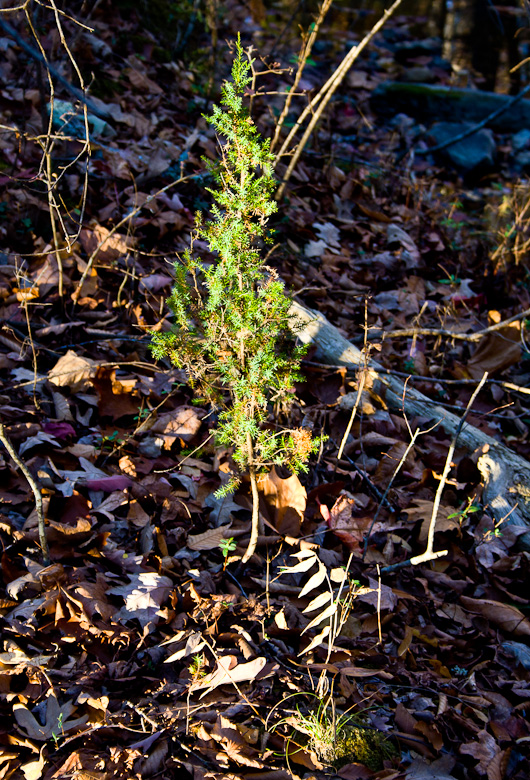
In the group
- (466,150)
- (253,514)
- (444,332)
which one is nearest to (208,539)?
(253,514)

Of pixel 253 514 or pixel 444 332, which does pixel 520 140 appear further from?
pixel 253 514

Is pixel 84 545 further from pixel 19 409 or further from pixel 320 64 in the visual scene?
pixel 320 64

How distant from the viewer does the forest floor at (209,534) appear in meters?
1.97

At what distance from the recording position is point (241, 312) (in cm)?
213

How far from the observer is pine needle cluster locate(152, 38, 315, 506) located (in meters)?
2.01

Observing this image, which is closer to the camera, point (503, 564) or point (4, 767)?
point (4, 767)

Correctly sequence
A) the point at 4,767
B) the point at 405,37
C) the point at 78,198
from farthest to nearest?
the point at 405,37 → the point at 78,198 → the point at 4,767

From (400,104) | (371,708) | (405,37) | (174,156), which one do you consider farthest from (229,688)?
(405,37)

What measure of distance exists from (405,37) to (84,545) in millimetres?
11602

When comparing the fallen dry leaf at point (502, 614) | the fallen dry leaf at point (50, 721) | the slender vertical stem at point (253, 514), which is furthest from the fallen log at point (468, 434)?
the fallen dry leaf at point (50, 721)

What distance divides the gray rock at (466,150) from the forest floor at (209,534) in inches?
125

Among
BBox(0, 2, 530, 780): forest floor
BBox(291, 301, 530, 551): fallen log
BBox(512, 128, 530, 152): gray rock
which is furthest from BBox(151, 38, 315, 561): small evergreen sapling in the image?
BBox(512, 128, 530, 152): gray rock

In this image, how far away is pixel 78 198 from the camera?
157 inches

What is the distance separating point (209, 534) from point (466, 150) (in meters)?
6.68
